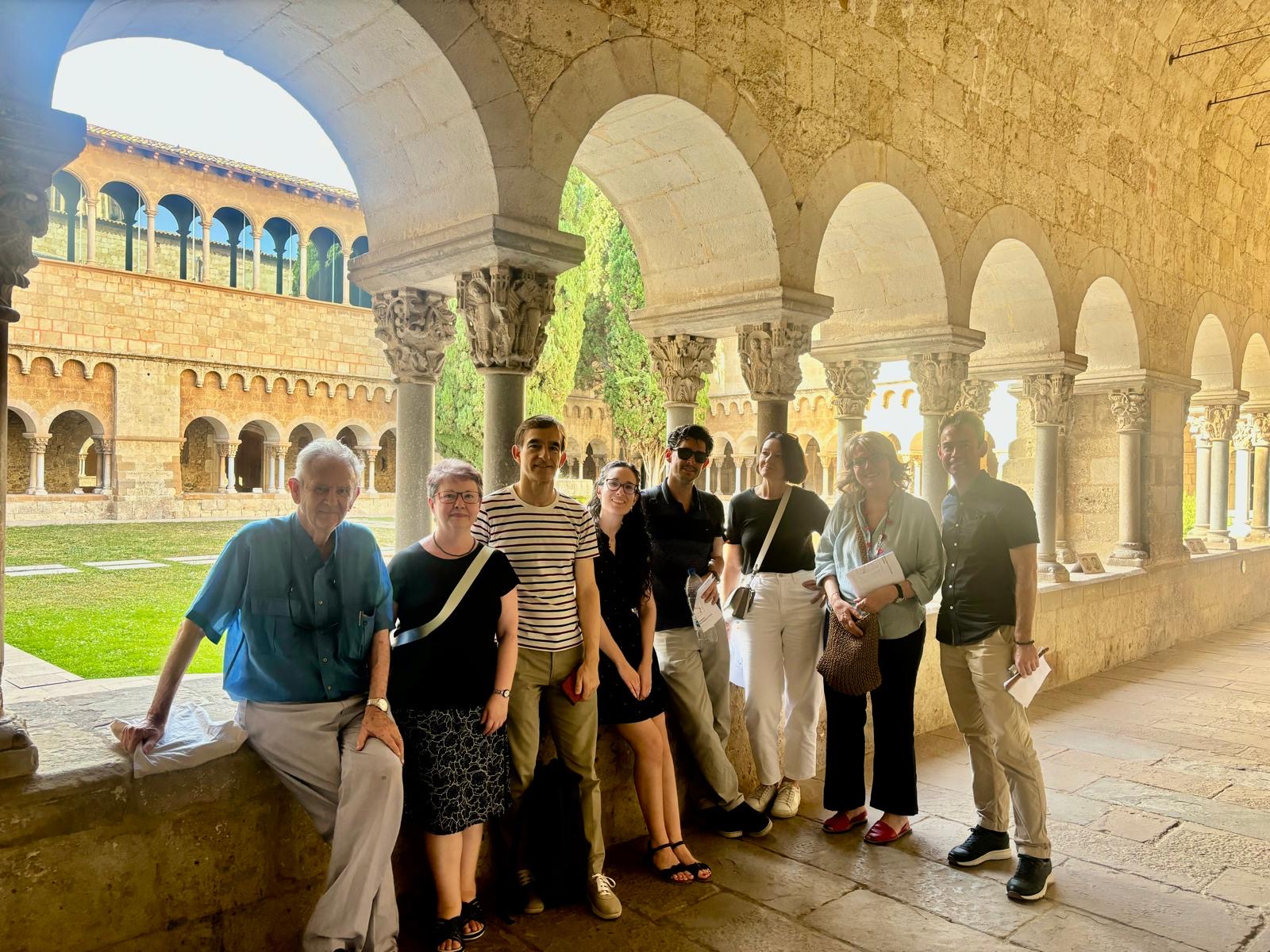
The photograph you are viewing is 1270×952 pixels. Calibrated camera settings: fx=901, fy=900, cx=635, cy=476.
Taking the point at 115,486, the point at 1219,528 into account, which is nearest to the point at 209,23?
the point at 1219,528

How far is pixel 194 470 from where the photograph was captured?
63.3 feet

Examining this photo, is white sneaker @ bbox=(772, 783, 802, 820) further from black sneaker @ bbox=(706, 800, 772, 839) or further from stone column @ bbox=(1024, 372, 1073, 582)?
stone column @ bbox=(1024, 372, 1073, 582)

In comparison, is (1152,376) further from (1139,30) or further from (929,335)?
(929,335)

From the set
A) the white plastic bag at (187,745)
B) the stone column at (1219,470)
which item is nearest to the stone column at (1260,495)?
the stone column at (1219,470)

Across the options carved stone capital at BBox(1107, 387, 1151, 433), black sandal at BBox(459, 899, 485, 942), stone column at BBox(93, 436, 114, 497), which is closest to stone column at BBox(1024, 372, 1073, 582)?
carved stone capital at BBox(1107, 387, 1151, 433)

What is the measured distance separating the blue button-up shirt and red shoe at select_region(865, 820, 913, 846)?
5.89 feet

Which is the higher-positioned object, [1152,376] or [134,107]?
[134,107]

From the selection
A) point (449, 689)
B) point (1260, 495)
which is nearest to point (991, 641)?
point (449, 689)

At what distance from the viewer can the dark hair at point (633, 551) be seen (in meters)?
2.65

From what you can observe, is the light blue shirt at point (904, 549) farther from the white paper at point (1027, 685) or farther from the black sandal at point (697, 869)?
the black sandal at point (697, 869)

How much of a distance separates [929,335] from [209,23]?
3.84 m

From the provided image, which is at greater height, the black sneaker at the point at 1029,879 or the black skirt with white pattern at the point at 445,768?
the black skirt with white pattern at the point at 445,768

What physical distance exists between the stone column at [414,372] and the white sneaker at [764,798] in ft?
4.96

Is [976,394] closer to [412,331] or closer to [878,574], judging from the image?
[878,574]
